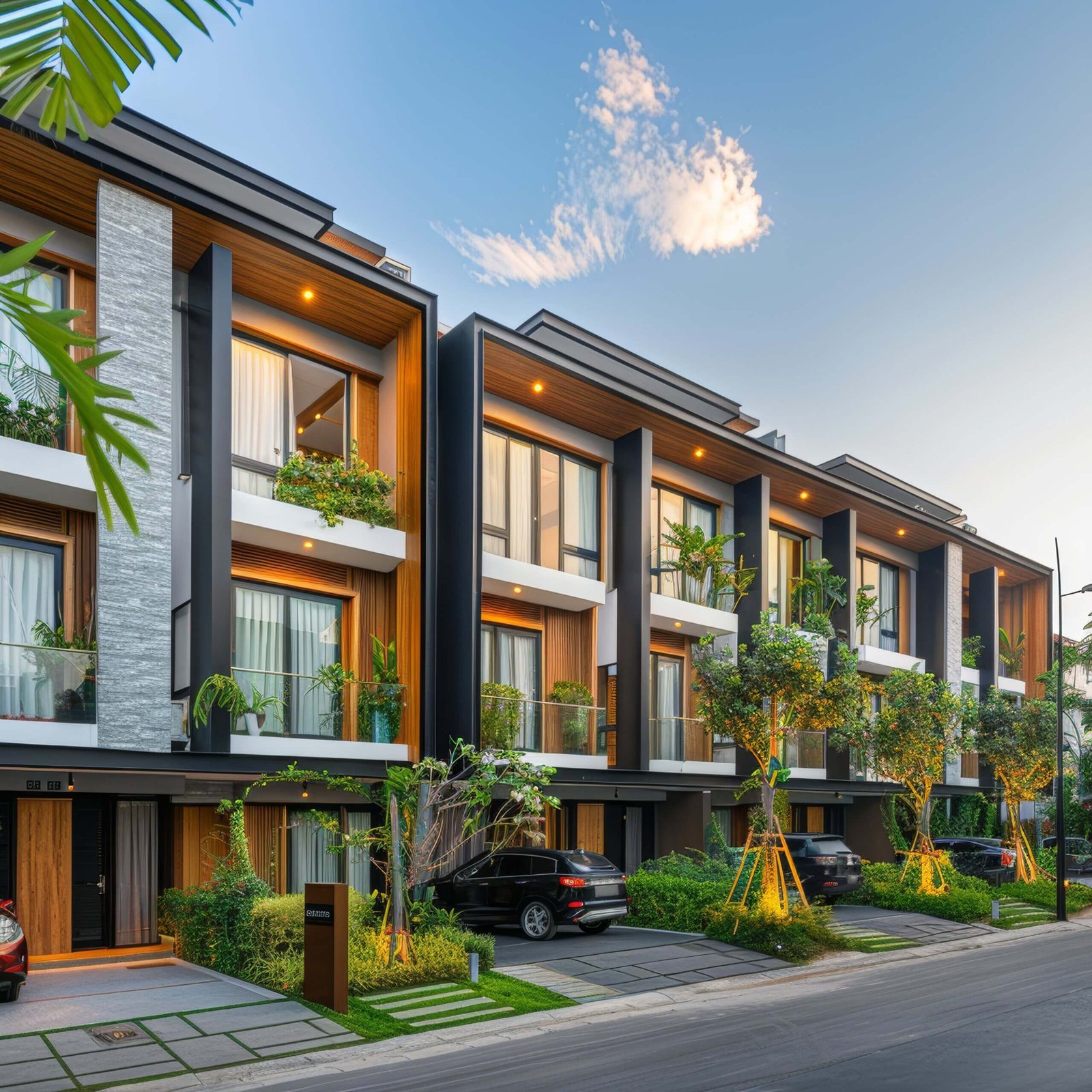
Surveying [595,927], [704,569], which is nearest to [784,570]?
[704,569]

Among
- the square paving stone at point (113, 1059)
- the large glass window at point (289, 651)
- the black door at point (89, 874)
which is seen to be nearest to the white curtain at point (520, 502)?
the large glass window at point (289, 651)

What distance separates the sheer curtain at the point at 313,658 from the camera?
17.8 metres

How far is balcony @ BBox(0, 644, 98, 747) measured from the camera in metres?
14.2

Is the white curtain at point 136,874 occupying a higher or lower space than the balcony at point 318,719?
lower

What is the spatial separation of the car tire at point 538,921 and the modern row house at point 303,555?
3.23 metres

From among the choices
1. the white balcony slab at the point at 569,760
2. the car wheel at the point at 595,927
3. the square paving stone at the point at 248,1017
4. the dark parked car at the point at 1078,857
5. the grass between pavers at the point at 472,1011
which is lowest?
the dark parked car at the point at 1078,857

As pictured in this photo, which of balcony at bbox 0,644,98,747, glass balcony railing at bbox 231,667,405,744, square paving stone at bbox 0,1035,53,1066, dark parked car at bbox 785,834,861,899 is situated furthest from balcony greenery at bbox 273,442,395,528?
dark parked car at bbox 785,834,861,899

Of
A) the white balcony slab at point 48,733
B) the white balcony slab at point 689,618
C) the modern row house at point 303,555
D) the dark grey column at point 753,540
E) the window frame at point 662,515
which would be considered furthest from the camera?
the dark grey column at point 753,540

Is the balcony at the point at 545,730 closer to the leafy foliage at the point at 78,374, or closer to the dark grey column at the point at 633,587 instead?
the dark grey column at the point at 633,587

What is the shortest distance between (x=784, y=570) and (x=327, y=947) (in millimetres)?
21000

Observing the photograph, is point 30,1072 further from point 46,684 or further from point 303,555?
point 303,555

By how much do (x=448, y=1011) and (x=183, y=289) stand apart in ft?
39.6

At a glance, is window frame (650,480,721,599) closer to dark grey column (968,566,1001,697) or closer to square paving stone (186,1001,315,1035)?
dark grey column (968,566,1001,697)

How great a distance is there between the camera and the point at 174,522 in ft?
57.1
